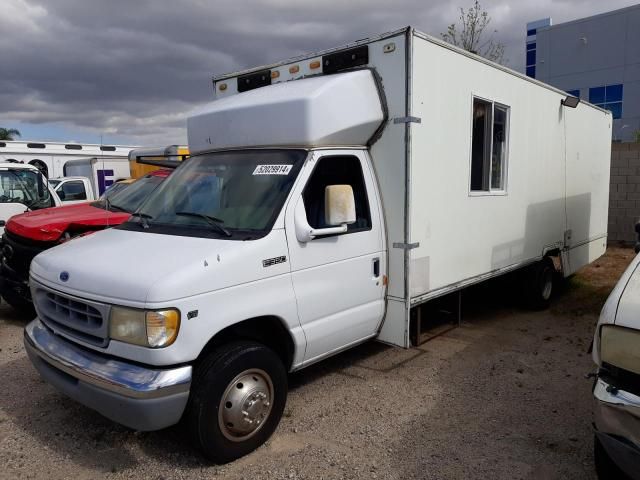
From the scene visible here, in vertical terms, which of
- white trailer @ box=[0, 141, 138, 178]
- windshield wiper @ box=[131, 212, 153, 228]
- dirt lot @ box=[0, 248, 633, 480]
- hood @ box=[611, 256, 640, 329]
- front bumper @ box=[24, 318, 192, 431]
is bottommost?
dirt lot @ box=[0, 248, 633, 480]

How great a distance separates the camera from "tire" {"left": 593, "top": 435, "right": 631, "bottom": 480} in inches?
116

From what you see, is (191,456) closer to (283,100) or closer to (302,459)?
(302,459)

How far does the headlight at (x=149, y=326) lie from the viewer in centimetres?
306

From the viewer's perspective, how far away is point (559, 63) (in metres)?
34.2

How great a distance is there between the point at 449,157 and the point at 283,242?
2.18 meters

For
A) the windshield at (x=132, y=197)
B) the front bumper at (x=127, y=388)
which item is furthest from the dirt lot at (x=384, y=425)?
the windshield at (x=132, y=197)

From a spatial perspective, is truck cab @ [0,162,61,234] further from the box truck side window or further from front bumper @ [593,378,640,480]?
front bumper @ [593,378,640,480]

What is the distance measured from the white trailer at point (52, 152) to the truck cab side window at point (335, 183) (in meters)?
15.8

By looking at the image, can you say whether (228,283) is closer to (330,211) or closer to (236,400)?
(236,400)

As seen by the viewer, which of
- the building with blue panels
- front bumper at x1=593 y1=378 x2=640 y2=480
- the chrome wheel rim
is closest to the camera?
front bumper at x1=593 y1=378 x2=640 y2=480

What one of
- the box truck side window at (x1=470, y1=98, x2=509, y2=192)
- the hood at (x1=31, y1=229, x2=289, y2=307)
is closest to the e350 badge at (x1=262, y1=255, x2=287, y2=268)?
the hood at (x1=31, y1=229, x2=289, y2=307)

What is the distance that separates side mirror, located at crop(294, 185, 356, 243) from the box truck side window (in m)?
2.18

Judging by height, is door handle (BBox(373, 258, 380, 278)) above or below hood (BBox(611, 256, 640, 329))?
below

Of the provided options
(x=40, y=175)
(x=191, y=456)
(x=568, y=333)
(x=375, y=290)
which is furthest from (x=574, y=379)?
(x=40, y=175)
